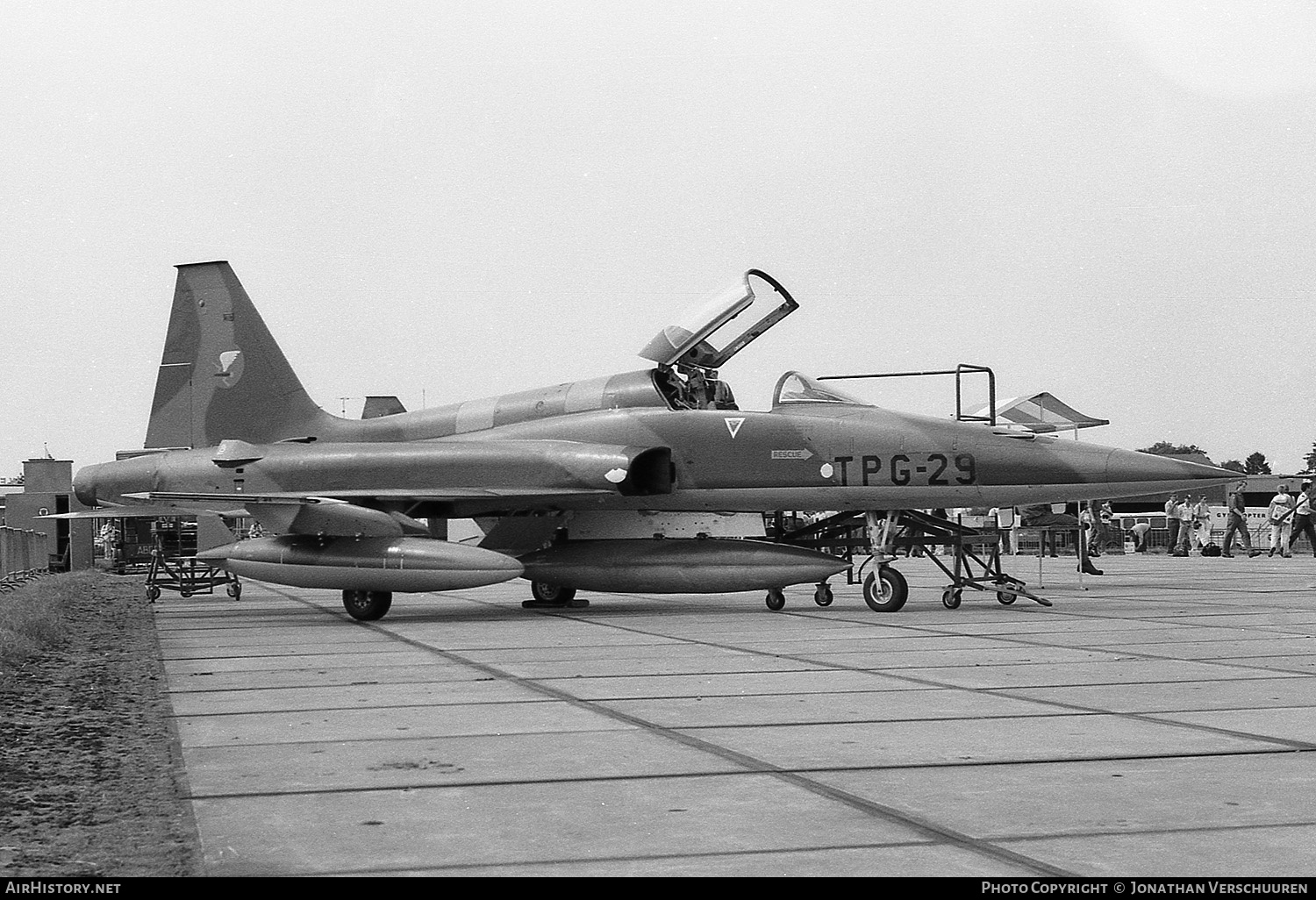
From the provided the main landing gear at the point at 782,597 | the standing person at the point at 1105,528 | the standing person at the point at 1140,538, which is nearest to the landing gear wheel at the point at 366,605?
the main landing gear at the point at 782,597

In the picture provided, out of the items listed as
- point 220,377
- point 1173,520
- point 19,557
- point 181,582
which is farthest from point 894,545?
point 1173,520

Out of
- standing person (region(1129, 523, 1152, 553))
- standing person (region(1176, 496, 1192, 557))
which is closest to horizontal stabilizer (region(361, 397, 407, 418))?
standing person (region(1176, 496, 1192, 557))

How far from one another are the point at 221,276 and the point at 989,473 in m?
9.24

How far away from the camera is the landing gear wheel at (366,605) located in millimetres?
12375

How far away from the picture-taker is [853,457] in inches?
493

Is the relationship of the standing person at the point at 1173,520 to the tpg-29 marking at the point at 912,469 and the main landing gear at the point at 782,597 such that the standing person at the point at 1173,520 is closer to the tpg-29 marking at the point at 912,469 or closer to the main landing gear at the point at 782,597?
the main landing gear at the point at 782,597

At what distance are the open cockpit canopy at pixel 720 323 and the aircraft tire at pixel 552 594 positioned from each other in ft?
8.17

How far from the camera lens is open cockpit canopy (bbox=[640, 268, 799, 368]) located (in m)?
13.4

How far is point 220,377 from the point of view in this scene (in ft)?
51.9

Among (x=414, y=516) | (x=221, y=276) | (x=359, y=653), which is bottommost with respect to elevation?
(x=359, y=653)

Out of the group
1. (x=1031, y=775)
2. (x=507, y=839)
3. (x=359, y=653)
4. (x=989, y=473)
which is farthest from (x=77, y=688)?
(x=989, y=473)

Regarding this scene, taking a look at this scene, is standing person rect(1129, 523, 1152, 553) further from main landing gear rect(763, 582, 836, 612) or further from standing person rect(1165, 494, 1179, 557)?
main landing gear rect(763, 582, 836, 612)

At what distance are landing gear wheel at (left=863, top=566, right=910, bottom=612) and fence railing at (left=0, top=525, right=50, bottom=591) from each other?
29.8 ft
